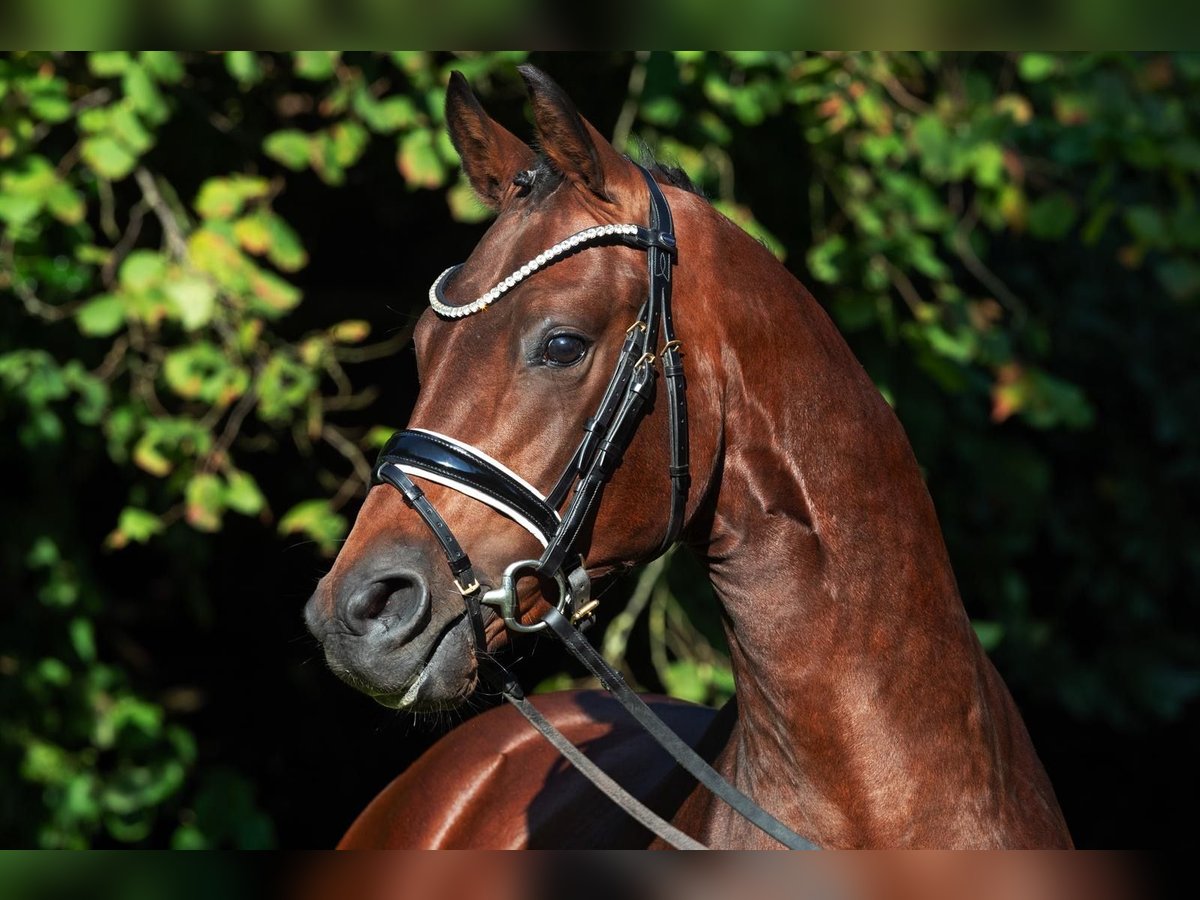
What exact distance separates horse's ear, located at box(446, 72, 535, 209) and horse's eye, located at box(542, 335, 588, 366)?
1.04ft

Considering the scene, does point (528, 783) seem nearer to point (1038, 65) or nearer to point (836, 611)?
point (836, 611)

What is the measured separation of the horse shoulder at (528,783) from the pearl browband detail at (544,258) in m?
0.79

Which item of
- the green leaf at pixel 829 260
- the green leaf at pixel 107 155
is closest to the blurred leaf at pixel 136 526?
the green leaf at pixel 107 155

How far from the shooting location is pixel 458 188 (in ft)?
11.1

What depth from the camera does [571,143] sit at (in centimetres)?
157

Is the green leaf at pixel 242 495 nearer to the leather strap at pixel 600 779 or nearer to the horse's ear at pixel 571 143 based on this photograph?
the leather strap at pixel 600 779

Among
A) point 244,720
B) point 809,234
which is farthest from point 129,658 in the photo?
point 809,234

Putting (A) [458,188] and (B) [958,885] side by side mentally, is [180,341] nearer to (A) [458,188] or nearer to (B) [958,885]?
(A) [458,188]

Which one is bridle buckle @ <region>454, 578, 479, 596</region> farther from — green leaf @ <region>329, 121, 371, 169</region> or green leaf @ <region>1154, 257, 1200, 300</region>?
green leaf @ <region>1154, 257, 1200, 300</region>

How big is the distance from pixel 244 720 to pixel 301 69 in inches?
102

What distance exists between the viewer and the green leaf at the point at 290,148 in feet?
10.8

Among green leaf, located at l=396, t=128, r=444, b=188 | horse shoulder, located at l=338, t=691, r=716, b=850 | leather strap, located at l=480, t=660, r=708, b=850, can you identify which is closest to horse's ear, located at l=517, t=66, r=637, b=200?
leather strap, located at l=480, t=660, r=708, b=850

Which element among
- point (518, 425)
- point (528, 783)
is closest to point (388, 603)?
point (518, 425)

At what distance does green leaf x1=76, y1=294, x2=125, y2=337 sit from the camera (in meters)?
3.11
